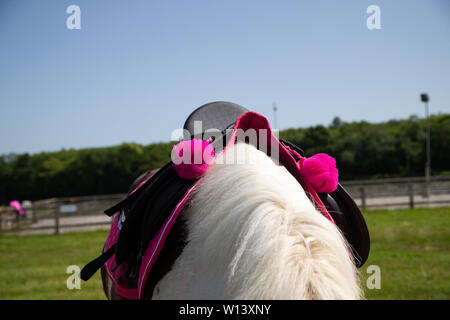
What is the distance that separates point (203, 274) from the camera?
958 mm

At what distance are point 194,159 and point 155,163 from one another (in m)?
19.4

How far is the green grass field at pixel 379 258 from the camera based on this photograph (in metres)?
4.04

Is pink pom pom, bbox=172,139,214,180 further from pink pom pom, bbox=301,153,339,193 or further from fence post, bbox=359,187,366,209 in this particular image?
fence post, bbox=359,187,366,209

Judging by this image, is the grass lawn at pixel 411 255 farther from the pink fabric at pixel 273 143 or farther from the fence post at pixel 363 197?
the fence post at pixel 363 197

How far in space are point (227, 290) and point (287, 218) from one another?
0.82 feet

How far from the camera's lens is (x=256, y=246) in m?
0.86

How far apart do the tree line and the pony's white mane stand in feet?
51.9

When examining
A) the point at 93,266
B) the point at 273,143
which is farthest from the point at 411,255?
the point at 93,266

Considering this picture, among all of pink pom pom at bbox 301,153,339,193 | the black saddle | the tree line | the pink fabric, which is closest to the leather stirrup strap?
the black saddle

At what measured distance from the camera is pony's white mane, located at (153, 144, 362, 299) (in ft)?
2.63

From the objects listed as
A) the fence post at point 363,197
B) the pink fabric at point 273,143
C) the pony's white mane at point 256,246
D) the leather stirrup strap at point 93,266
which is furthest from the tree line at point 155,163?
the pony's white mane at point 256,246

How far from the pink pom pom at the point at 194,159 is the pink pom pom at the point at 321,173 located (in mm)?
388
